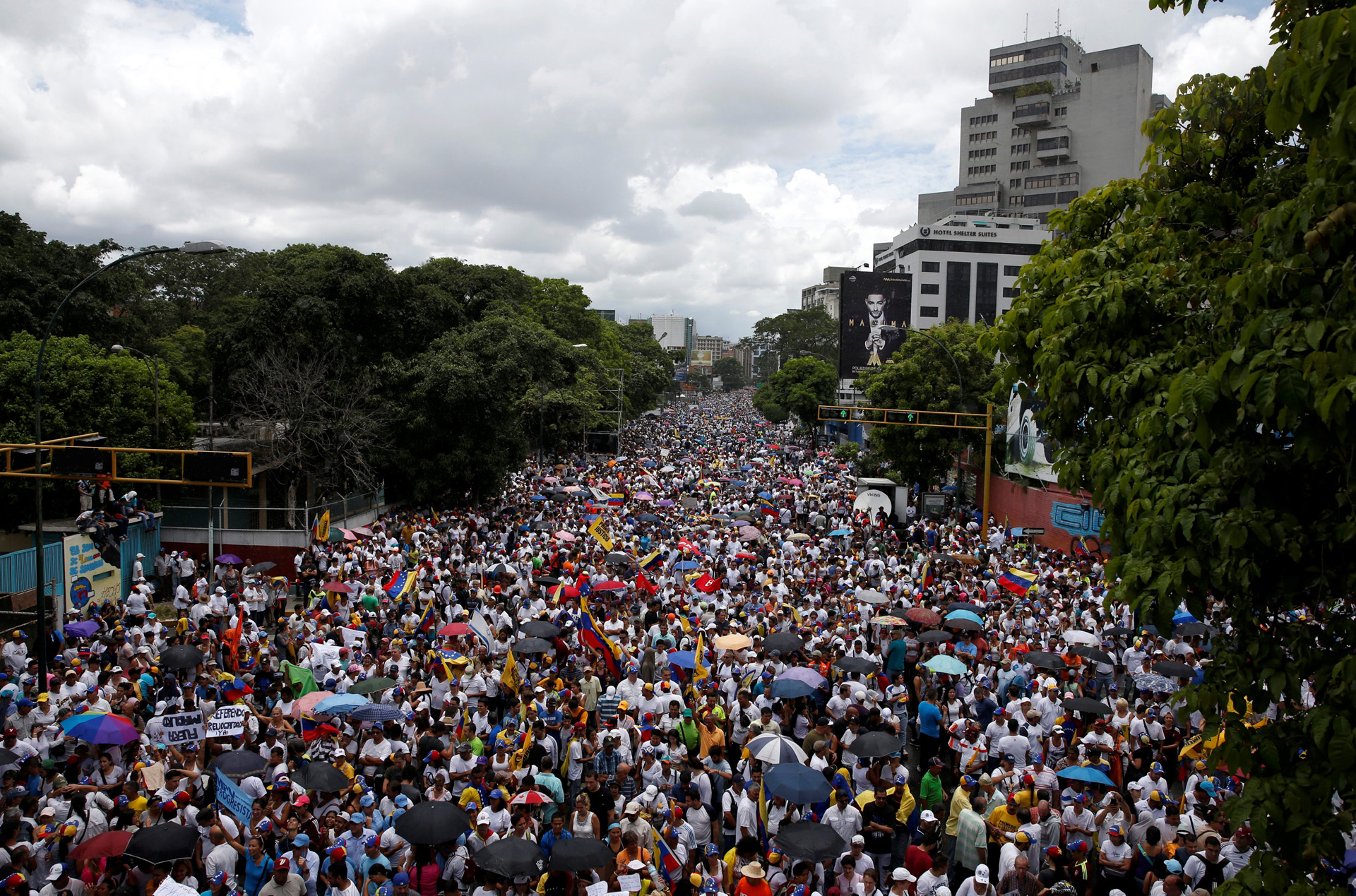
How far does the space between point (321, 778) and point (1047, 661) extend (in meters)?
9.16

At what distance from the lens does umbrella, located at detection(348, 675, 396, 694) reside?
11.2 meters

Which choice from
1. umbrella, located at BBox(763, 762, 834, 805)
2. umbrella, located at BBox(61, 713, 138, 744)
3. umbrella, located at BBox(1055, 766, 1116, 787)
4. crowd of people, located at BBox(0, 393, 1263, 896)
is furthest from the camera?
umbrella, located at BBox(61, 713, 138, 744)

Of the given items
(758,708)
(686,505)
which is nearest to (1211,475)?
(758,708)

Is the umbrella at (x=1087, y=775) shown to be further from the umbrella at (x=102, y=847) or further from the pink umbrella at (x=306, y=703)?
the umbrella at (x=102, y=847)

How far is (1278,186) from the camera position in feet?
22.2

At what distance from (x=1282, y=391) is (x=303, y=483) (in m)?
32.0

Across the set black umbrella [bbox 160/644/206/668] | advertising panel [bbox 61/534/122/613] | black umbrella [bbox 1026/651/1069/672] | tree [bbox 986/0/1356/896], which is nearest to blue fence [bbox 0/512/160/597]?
advertising panel [bbox 61/534/122/613]

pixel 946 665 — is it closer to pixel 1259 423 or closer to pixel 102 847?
pixel 1259 423

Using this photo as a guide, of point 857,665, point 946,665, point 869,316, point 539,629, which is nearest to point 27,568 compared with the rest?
point 539,629

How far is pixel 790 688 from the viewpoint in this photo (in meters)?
11.0

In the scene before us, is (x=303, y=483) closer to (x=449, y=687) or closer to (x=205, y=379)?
(x=205, y=379)

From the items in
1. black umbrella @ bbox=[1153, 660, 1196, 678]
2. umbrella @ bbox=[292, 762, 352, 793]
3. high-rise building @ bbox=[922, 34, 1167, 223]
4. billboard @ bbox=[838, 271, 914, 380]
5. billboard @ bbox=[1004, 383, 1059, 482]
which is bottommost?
umbrella @ bbox=[292, 762, 352, 793]

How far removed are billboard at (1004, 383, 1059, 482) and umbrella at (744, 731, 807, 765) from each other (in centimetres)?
2005

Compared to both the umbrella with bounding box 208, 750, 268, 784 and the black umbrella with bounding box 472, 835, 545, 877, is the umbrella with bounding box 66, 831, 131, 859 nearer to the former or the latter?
the umbrella with bounding box 208, 750, 268, 784
